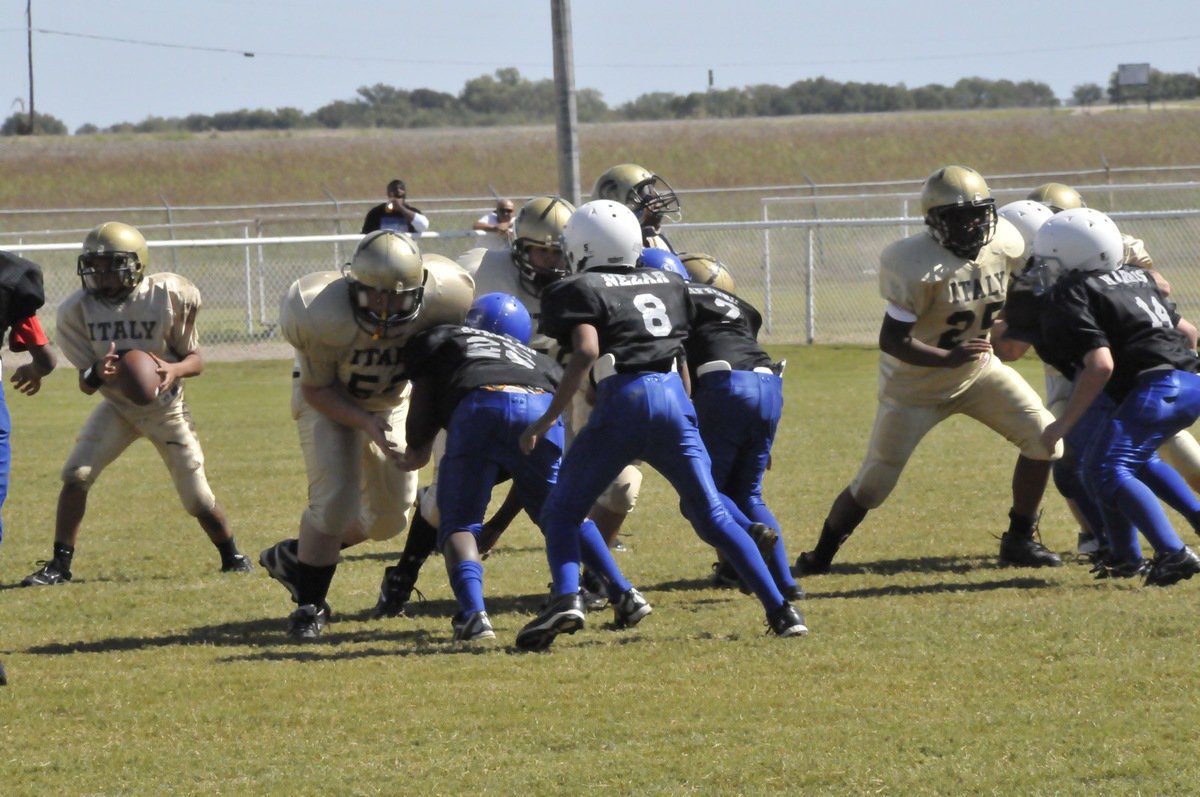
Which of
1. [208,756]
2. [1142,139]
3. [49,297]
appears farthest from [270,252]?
[1142,139]

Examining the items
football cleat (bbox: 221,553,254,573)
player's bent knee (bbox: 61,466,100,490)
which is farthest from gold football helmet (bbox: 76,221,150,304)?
football cleat (bbox: 221,553,254,573)

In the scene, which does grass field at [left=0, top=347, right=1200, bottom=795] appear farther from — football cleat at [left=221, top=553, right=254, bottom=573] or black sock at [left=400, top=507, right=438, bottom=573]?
black sock at [left=400, top=507, right=438, bottom=573]

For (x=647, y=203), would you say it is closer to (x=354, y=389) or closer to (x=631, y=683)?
(x=354, y=389)

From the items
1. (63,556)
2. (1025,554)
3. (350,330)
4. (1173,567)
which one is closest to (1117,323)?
(1173,567)

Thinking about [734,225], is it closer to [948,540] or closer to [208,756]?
[948,540]

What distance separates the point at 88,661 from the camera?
19.0 feet

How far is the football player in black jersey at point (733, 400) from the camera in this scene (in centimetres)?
649

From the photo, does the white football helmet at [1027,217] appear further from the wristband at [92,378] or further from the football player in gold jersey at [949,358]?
the wristband at [92,378]

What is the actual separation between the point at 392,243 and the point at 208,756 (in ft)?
6.73

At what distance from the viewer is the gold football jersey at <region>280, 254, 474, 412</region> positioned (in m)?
5.87

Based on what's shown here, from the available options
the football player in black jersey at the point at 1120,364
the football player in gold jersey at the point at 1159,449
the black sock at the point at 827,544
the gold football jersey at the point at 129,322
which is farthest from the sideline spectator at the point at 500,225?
the football player in black jersey at the point at 1120,364

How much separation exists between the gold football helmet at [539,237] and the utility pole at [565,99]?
29.7 ft

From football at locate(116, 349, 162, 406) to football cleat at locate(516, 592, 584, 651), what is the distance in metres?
2.55

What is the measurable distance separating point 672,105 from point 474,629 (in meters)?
75.5
